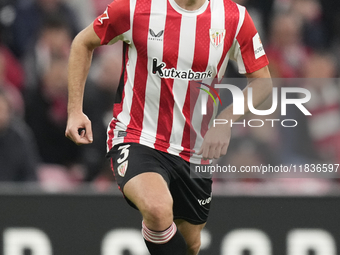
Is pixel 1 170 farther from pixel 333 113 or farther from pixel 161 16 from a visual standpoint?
pixel 333 113

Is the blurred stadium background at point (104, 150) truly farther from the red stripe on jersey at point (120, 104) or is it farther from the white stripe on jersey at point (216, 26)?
the white stripe on jersey at point (216, 26)

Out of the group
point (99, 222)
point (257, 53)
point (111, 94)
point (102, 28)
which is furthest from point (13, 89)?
point (257, 53)

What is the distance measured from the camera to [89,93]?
567 centimetres

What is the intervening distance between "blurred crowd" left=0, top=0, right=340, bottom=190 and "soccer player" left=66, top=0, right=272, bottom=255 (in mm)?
1524

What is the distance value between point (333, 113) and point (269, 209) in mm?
1719

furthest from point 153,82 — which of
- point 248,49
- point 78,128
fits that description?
point 248,49

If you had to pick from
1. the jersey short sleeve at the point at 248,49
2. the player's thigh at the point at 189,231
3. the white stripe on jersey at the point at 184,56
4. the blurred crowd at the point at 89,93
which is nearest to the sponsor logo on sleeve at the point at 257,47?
the jersey short sleeve at the point at 248,49

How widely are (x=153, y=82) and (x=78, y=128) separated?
1.77 ft

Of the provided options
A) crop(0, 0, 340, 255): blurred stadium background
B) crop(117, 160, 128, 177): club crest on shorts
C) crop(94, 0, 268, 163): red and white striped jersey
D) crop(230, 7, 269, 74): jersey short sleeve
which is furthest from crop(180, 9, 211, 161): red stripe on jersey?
crop(0, 0, 340, 255): blurred stadium background

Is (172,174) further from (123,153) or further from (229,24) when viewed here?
(229,24)

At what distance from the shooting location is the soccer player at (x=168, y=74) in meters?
3.48

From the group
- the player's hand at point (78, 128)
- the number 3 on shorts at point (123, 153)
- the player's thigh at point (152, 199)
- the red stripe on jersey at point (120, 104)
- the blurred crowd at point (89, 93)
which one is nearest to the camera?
the player's thigh at point (152, 199)

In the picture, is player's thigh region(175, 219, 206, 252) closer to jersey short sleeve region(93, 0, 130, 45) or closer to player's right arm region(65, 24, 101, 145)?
player's right arm region(65, 24, 101, 145)

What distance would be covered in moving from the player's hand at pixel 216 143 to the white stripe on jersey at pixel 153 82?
13.7 inches
